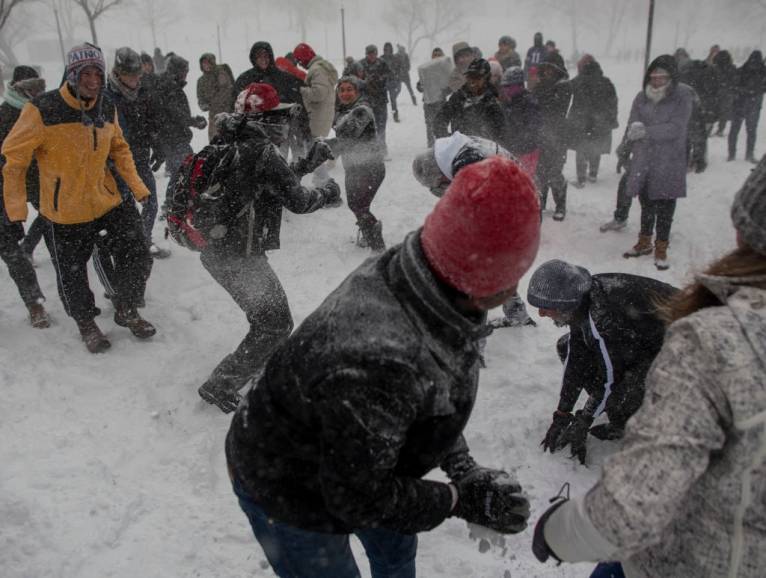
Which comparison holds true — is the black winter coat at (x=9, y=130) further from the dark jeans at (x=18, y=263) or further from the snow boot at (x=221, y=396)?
the snow boot at (x=221, y=396)

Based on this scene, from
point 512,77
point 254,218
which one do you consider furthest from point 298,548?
point 512,77

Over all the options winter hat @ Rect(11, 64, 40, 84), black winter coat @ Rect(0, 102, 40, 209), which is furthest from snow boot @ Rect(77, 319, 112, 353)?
winter hat @ Rect(11, 64, 40, 84)

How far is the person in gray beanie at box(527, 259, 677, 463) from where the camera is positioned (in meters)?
3.02

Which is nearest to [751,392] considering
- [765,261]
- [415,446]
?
[765,261]

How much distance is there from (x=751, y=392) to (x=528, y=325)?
3670mm

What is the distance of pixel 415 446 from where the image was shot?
4.76 feet

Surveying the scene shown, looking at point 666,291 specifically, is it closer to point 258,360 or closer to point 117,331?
point 258,360

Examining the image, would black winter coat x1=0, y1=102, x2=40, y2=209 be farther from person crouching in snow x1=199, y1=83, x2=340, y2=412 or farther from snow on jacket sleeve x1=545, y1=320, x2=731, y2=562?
snow on jacket sleeve x1=545, y1=320, x2=731, y2=562

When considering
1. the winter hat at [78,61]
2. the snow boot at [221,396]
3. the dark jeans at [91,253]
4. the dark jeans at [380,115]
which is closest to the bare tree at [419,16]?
the dark jeans at [380,115]

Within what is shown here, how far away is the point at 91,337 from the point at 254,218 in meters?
Answer: 1.87

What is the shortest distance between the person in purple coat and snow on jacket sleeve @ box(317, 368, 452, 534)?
17.0ft

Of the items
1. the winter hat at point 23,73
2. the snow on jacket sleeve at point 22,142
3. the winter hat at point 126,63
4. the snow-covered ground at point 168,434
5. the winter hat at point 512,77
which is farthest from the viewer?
the winter hat at point 512,77

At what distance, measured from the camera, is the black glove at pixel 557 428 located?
10.6 feet

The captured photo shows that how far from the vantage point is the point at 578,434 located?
124 inches
